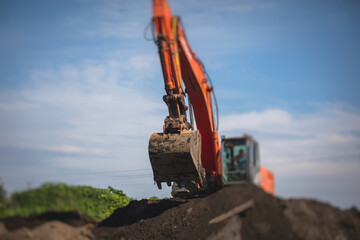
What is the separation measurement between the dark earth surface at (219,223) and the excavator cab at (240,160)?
0.29 m

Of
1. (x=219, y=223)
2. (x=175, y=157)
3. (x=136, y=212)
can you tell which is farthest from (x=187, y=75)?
(x=136, y=212)

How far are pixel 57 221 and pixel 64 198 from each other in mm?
855

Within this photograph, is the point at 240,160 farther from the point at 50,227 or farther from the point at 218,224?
the point at 50,227

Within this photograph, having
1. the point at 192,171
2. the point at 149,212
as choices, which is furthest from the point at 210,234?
the point at 149,212

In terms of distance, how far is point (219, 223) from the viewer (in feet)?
32.6

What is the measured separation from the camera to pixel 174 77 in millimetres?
11055

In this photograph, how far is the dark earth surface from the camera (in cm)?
870

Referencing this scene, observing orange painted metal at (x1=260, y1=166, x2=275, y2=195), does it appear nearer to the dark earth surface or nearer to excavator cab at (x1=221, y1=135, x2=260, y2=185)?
excavator cab at (x1=221, y1=135, x2=260, y2=185)

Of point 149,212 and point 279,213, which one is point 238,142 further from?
point 149,212

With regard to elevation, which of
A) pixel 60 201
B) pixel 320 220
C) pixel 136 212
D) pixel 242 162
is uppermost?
pixel 242 162

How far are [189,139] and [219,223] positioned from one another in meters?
2.55

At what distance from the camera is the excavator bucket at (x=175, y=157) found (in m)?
10.6

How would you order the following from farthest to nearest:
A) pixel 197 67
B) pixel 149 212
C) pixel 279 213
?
pixel 149 212, pixel 197 67, pixel 279 213

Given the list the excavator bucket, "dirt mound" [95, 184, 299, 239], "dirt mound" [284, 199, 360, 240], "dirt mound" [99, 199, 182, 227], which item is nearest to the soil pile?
"dirt mound" [95, 184, 299, 239]
